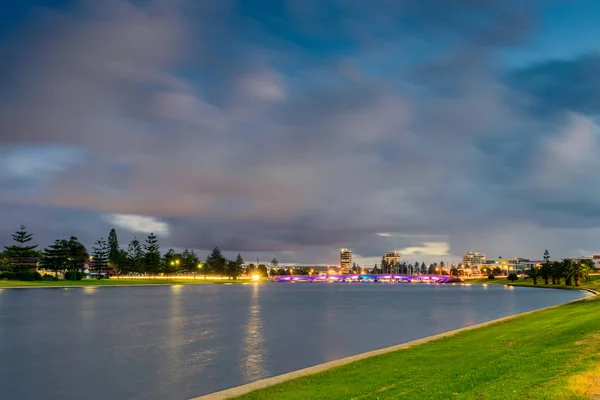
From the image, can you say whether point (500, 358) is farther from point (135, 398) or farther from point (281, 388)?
point (135, 398)

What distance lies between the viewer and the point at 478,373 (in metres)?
21.4

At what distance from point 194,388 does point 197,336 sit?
2519 cm

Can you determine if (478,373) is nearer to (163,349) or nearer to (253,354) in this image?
(253,354)

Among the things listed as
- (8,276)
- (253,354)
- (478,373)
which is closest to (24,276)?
(8,276)

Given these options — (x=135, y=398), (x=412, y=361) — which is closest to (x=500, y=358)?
(x=412, y=361)

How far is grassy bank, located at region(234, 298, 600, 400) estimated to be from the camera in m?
17.2

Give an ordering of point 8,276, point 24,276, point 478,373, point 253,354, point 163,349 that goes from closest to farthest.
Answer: point 478,373 → point 253,354 → point 163,349 → point 8,276 → point 24,276

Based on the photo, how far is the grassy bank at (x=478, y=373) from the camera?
1723cm

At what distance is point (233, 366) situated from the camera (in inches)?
1396

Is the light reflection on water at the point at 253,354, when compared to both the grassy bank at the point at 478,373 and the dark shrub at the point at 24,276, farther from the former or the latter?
the dark shrub at the point at 24,276

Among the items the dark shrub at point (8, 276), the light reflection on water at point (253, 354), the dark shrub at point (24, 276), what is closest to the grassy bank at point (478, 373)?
the light reflection on water at point (253, 354)

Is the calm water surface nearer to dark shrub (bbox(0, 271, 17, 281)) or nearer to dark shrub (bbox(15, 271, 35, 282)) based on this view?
dark shrub (bbox(0, 271, 17, 281))

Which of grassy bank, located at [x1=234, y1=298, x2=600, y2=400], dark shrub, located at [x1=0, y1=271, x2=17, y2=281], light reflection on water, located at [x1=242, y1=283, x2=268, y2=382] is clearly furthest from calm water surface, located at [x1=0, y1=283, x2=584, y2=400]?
dark shrub, located at [x1=0, y1=271, x2=17, y2=281]

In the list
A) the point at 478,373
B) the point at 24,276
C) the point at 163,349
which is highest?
the point at 24,276
